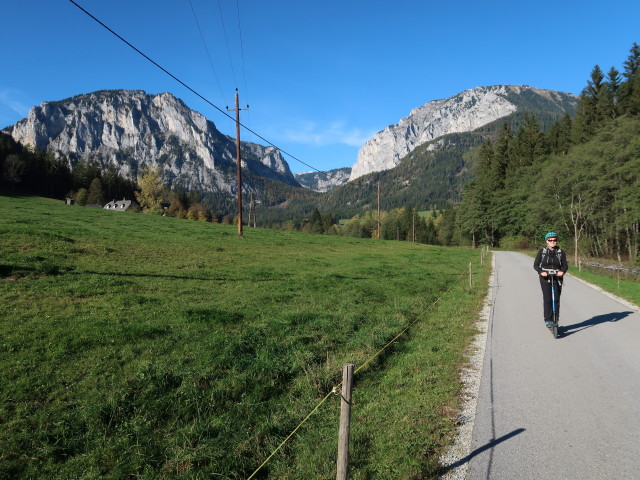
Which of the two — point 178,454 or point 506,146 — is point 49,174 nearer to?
point 178,454

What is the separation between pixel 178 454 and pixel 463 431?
3741 millimetres

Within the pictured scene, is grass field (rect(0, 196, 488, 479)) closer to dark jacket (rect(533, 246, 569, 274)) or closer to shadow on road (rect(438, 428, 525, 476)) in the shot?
shadow on road (rect(438, 428, 525, 476))

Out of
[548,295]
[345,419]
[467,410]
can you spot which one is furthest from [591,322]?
[345,419]

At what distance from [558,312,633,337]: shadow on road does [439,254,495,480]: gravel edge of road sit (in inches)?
84.9

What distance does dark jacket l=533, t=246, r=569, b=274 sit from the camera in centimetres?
934

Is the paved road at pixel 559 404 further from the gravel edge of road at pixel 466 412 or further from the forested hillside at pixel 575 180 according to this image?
the forested hillside at pixel 575 180

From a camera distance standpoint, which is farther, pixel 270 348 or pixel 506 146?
pixel 506 146

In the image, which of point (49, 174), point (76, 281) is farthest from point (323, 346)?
point (49, 174)

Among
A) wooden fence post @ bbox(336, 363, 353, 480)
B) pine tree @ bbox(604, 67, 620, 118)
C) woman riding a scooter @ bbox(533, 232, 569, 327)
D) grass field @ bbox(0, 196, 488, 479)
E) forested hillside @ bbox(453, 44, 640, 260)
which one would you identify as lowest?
grass field @ bbox(0, 196, 488, 479)

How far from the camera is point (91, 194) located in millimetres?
87625

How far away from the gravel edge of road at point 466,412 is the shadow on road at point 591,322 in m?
2.16

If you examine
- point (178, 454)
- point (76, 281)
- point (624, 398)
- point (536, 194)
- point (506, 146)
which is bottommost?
point (178, 454)

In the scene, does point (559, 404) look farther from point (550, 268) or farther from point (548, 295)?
point (550, 268)

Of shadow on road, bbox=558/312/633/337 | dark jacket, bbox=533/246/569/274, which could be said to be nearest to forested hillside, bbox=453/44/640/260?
shadow on road, bbox=558/312/633/337
